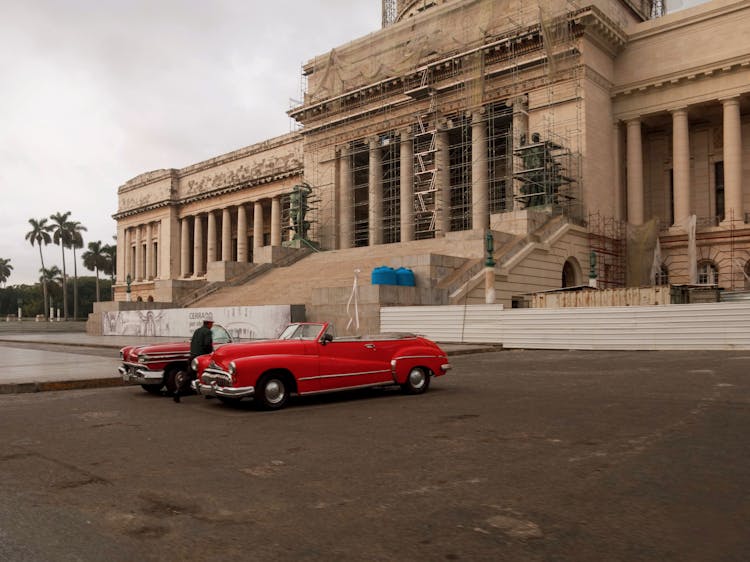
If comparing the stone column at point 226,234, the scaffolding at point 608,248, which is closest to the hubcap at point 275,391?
the scaffolding at point 608,248

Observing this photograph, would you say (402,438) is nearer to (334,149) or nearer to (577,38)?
(577,38)

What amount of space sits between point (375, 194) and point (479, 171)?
8792 millimetres

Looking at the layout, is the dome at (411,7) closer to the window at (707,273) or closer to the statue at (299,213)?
the statue at (299,213)

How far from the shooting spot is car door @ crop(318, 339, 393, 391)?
34.5ft

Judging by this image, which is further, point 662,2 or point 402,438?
point 662,2

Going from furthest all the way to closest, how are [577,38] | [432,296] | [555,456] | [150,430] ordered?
[577,38] < [432,296] < [150,430] < [555,456]

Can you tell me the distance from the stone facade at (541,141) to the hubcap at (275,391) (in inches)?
701

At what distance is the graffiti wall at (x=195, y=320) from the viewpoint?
27.1 metres

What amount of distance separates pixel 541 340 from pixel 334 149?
31.1m

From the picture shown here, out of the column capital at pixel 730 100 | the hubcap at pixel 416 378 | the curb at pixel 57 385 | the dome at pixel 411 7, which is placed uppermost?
the dome at pixel 411 7

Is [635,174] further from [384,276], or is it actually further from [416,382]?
[416,382]

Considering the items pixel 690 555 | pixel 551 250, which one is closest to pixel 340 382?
pixel 690 555

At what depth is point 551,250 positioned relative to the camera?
108 ft

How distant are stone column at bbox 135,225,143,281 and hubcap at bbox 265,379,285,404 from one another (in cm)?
7197
